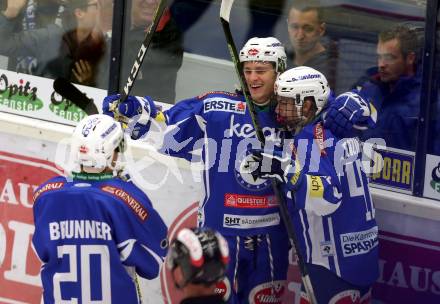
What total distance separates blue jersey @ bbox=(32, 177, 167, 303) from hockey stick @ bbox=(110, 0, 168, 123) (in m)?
0.68

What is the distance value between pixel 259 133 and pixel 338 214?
21.5 inches

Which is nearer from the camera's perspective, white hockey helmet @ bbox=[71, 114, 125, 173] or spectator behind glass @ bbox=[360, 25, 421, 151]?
white hockey helmet @ bbox=[71, 114, 125, 173]

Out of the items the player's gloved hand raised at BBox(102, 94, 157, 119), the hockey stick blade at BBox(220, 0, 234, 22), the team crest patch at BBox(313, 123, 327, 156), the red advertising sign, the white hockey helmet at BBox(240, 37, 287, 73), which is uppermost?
the hockey stick blade at BBox(220, 0, 234, 22)

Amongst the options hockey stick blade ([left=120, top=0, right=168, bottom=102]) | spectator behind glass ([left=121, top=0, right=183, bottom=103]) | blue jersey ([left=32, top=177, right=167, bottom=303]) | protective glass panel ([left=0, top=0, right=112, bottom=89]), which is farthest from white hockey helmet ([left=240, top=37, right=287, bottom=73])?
protective glass panel ([left=0, top=0, right=112, bottom=89])

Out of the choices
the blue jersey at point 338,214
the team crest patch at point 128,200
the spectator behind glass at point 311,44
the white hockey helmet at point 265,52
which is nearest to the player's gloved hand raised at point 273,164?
the blue jersey at point 338,214

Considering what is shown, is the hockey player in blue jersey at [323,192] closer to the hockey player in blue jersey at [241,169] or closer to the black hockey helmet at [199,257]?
the hockey player in blue jersey at [241,169]

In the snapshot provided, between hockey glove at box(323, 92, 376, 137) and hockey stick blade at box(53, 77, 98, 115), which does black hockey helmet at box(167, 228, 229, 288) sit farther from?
hockey stick blade at box(53, 77, 98, 115)

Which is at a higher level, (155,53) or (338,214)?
(155,53)

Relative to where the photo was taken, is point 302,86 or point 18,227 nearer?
point 302,86

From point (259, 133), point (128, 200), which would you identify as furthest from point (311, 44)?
point (128, 200)

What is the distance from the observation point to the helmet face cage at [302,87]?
5.86 metres

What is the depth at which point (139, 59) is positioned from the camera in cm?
628

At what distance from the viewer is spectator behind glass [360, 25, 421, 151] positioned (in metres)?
6.11

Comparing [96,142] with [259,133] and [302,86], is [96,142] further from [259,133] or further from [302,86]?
[302,86]
